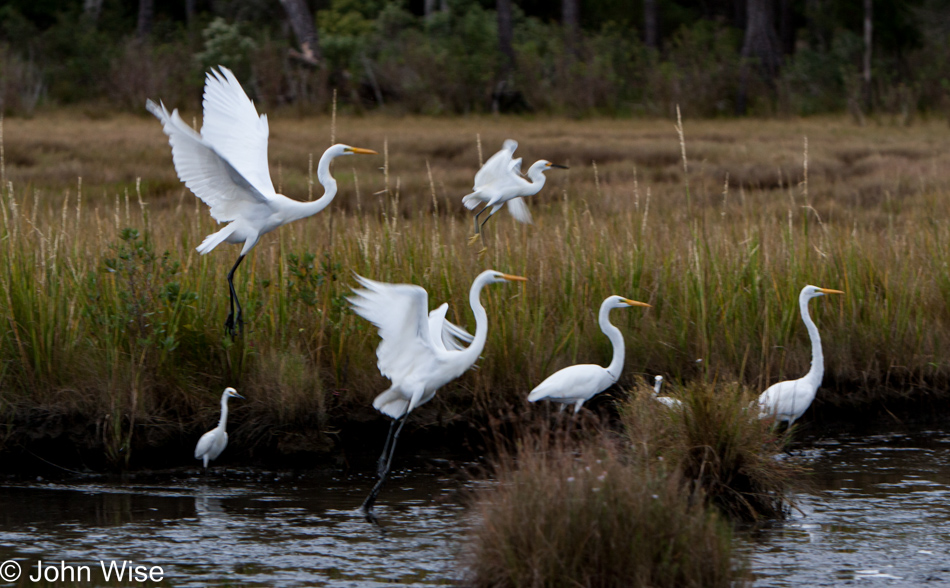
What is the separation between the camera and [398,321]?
15.9 ft

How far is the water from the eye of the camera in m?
4.30

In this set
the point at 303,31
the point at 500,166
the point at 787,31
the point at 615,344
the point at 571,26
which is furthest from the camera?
the point at 787,31

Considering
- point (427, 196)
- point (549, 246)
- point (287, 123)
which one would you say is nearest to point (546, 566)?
point (549, 246)

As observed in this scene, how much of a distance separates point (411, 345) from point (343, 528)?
885 millimetres

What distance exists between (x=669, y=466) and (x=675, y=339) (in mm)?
1988

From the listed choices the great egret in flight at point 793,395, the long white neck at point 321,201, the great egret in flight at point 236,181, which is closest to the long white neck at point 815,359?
the great egret in flight at point 793,395

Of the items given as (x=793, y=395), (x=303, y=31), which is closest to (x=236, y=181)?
(x=793, y=395)

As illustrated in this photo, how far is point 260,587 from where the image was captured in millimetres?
4148

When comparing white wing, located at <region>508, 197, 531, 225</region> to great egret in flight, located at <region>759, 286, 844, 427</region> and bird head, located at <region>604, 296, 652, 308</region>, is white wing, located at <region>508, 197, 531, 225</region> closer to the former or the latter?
bird head, located at <region>604, 296, 652, 308</region>

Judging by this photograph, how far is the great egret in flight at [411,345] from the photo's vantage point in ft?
15.6

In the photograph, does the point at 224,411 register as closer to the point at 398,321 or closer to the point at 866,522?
the point at 398,321

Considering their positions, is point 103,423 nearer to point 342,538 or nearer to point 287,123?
point 342,538

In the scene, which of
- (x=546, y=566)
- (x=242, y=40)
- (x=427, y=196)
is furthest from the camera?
(x=242, y=40)

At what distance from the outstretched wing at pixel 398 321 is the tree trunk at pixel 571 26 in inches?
731
